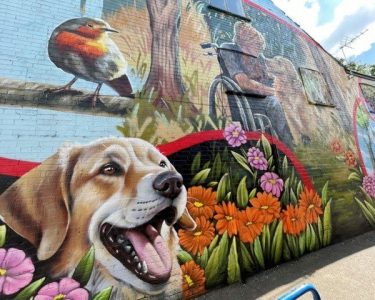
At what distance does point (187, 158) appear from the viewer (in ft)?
16.6

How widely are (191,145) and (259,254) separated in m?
2.21

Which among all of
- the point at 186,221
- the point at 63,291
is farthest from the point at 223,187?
the point at 63,291

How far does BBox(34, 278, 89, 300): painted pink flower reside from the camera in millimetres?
3457

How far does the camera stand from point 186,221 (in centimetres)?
470

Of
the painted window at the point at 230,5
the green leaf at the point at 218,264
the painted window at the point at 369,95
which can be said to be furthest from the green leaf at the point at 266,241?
the painted window at the point at 369,95

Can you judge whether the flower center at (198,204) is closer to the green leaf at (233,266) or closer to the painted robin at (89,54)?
the green leaf at (233,266)

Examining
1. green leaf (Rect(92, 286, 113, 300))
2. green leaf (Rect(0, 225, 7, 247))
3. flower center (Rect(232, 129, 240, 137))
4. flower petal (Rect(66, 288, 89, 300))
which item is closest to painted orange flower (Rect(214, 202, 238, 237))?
flower center (Rect(232, 129, 240, 137))

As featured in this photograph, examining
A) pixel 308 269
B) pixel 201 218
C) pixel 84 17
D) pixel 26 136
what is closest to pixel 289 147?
pixel 308 269

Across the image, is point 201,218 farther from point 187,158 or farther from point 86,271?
point 86,271

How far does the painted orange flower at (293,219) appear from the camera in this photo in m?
6.18

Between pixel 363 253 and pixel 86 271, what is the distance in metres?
5.62

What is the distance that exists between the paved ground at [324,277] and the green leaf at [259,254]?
0.16 metres

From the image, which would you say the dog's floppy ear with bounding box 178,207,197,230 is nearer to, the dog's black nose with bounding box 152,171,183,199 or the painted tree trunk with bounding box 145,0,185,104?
the dog's black nose with bounding box 152,171,183,199

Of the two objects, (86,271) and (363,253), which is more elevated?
(86,271)
